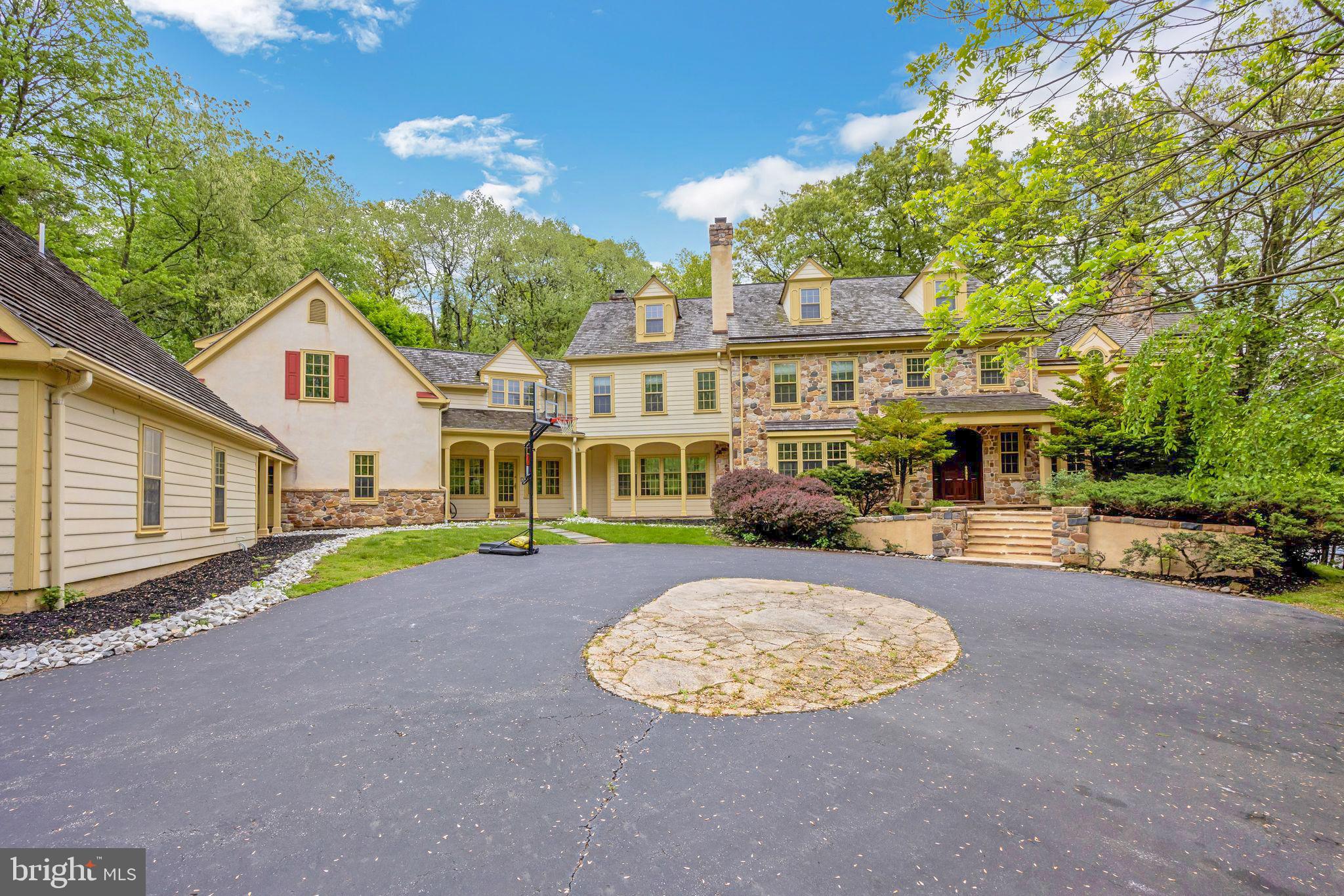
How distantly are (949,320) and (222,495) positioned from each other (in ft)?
43.1

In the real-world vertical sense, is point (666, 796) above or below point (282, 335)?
below

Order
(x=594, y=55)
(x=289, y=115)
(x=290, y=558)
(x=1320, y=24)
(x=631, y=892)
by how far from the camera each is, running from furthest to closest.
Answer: (x=289, y=115) → (x=594, y=55) → (x=290, y=558) → (x=1320, y=24) → (x=631, y=892)

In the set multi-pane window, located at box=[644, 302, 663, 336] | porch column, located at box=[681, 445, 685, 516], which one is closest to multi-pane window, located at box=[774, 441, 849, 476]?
porch column, located at box=[681, 445, 685, 516]

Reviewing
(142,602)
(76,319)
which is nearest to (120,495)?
(142,602)

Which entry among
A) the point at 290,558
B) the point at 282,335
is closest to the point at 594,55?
the point at 282,335

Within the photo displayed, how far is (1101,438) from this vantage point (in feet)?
42.7

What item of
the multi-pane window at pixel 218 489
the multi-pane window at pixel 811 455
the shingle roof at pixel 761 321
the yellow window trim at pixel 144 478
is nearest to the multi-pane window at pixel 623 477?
the shingle roof at pixel 761 321

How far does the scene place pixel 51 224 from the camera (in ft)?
51.0

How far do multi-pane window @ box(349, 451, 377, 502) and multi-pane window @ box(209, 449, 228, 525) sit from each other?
5937mm

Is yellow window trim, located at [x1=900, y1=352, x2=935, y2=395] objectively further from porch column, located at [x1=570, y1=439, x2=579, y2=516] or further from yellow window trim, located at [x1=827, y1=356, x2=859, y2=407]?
porch column, located at [x1=570, y1=439, x2=579, y2=516]

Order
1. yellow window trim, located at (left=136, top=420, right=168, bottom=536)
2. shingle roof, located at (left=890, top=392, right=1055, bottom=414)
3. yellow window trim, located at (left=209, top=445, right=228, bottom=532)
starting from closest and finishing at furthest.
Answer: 1. yellow window trim, located at (left=136, top=420, right=168, bottom=536)
2. yellow window trim, located at (left=209, top=445, right=228, bottom=532)
3. shingle roof, located at (left=890, top=392, right=1055, bottom=414)

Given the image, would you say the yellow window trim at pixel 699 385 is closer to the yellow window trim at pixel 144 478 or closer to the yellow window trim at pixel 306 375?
the yellow window trim at pixel 306 375

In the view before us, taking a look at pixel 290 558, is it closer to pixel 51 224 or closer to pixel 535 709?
pixel 535 709

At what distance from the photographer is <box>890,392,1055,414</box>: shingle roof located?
635 inches
